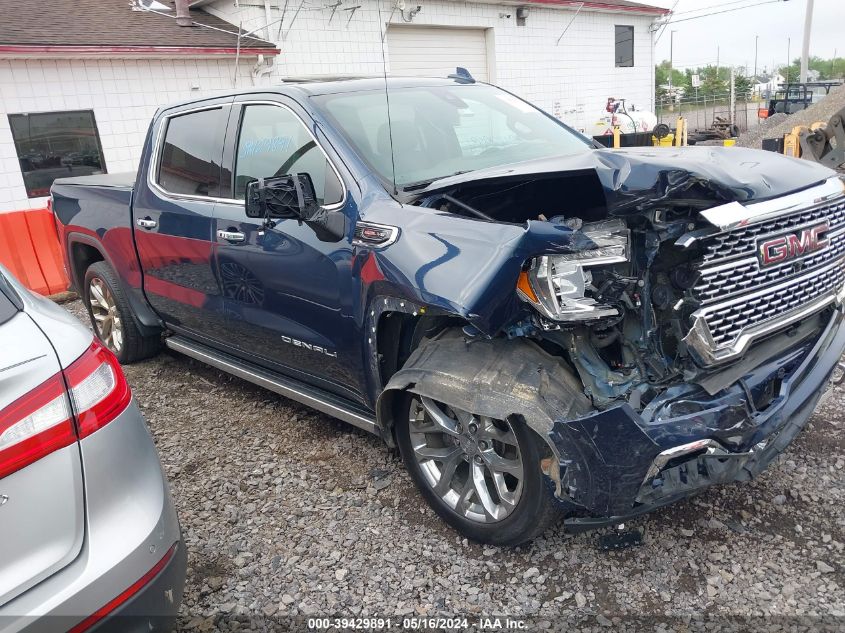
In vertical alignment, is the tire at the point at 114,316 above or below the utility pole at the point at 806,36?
below

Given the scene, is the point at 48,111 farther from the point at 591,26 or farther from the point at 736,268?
the point at 591,26

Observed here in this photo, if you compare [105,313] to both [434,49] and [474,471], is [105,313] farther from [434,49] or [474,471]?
[434,49]

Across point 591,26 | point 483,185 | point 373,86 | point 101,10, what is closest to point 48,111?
point 101,10

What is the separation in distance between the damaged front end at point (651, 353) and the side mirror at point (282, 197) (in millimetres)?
999

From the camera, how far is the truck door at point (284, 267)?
10.6 ft

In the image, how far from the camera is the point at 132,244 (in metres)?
4.79

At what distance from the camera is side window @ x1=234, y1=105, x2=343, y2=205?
130 inches

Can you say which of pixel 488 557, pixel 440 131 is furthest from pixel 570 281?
pixel 440 131

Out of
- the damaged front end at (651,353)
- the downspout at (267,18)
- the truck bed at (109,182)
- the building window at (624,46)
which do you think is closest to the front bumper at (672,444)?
the damaged front end at (651,353)

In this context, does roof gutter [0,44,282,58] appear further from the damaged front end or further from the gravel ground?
the damaged front end

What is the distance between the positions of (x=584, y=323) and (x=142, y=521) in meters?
1.60

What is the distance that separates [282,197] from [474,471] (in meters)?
1.47

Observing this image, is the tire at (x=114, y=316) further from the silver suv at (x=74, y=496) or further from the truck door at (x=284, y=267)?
the silver suv at (x=74, y=496)

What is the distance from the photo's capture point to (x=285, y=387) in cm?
385
